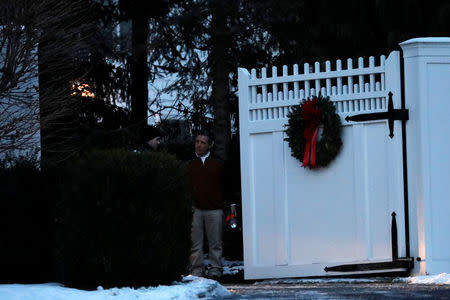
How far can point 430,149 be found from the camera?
9969 mm

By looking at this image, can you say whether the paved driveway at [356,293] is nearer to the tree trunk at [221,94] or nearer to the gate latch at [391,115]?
the gate latch at [391,115]

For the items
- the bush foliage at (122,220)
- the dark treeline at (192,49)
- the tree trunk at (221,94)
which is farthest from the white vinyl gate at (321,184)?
the tree trunk at (221,94)

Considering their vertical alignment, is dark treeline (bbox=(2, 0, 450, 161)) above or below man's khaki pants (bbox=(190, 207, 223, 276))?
above

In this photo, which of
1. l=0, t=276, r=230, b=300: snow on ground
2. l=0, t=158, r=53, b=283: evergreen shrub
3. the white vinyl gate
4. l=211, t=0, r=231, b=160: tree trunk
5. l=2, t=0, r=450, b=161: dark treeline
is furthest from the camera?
l=211, t=0, r=231, b=160: tree trunk

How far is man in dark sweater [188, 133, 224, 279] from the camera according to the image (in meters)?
11.5

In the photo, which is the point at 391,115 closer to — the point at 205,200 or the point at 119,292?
the point at 205,200

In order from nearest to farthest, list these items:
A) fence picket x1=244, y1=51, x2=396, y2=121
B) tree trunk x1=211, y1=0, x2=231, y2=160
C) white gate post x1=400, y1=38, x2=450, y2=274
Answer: white gate post x1=400, y1=38, x2=450, y2=274 → fence picket x1=244, y1=51, x2=396, y2=121 → tree trunk x1=211, y1=0, x2=231, y2=160

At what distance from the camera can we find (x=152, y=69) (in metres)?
19.6

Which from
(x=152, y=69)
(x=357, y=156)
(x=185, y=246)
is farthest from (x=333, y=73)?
(x=152, y=69)

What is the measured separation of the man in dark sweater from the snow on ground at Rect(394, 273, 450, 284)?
265cm

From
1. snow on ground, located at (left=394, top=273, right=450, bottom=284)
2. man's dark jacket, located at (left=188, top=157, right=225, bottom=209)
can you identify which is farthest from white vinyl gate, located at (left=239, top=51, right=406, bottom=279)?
man's dark jacket, located at (left=188, top=157, right=225, bottom=209)

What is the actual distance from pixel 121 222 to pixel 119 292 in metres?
0.51

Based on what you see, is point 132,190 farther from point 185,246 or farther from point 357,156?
point 357,156

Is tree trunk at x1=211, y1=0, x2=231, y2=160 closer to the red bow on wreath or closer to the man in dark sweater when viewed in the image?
the man in dark sweater
